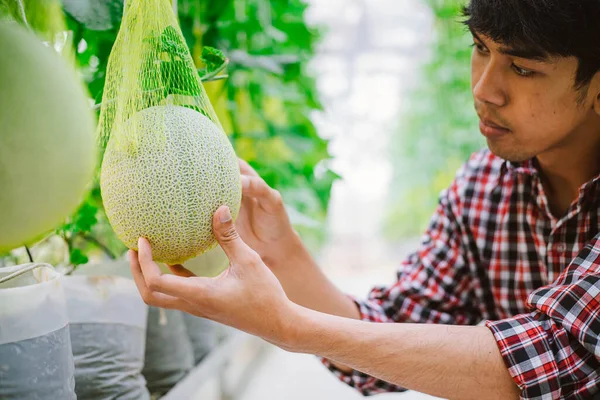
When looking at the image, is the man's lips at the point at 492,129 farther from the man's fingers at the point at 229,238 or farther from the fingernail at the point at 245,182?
the man's fingers at the point at 229,238

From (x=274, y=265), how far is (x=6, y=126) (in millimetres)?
636

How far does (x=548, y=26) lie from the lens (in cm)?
101

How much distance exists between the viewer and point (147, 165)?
30.3 inches

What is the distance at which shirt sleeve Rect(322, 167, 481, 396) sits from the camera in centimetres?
143

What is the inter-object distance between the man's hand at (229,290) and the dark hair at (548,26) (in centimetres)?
57

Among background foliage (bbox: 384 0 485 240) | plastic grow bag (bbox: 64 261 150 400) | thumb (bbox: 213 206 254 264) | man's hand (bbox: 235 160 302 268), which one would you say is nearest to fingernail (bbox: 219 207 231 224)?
thumb (bbox: 213 206 254 264)

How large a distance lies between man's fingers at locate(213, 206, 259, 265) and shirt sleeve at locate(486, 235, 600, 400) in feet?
1.49

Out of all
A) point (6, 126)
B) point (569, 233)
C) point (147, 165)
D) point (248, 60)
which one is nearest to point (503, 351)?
point (569, 233)

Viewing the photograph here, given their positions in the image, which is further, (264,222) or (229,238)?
(264,222)

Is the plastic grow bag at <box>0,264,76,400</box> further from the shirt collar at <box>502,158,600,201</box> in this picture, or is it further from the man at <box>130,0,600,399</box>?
the shirt collar at <box>502,158,600,201</box>

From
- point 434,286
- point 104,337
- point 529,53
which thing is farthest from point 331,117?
point 104,337

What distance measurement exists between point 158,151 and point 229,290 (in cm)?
20

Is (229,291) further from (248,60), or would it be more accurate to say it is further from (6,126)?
(248,60)

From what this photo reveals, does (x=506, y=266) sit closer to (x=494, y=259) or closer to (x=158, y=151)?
(x=494, y=259)
